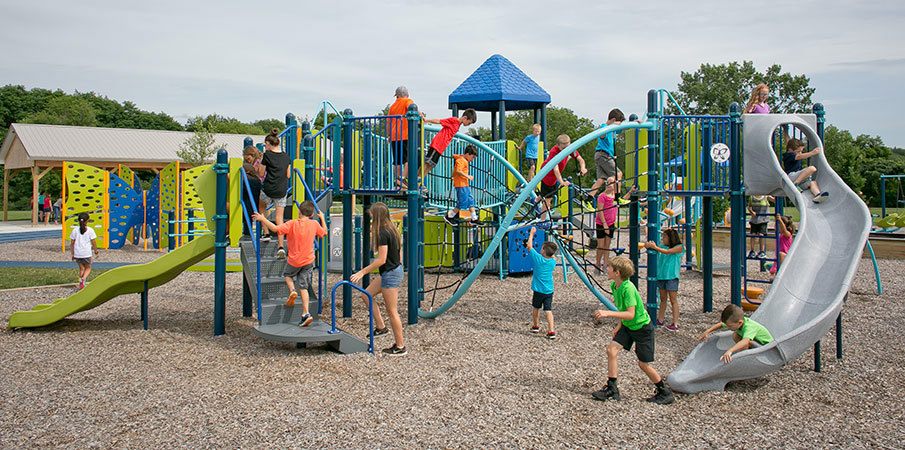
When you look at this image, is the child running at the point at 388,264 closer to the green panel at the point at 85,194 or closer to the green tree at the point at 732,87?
the green panel at the point at 85,194

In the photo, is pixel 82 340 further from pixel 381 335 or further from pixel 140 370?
pixel 381 335

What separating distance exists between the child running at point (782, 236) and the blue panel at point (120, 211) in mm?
17690

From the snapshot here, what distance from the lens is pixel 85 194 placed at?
19.6 metres

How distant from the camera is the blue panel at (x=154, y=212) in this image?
20156 mm

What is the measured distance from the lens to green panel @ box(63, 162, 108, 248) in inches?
761

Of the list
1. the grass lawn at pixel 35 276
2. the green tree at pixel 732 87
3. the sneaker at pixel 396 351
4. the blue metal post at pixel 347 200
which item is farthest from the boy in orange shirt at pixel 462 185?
the green tree at pixel 732 87

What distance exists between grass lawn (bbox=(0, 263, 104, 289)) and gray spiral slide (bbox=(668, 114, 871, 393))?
1236cm

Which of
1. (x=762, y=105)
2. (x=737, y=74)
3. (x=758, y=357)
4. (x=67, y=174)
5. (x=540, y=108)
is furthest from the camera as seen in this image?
(x=737, y=74)

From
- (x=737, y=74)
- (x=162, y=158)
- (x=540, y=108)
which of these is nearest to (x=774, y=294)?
(x=540, y=108)

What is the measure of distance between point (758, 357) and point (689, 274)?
8725 millimetres

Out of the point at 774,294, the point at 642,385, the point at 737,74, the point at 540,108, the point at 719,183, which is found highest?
the point at 737,74

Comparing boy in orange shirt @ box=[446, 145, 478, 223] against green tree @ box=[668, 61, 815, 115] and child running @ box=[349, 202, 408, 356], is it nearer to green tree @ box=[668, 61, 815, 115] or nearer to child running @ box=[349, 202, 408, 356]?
child running @ box=[349, 202, 408, 356]

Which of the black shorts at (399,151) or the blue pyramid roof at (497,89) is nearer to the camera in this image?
the black shorts at (399,151)

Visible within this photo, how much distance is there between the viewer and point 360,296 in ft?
36.9
